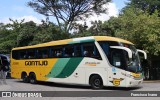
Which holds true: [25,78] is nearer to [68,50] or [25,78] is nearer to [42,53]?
[42,53]

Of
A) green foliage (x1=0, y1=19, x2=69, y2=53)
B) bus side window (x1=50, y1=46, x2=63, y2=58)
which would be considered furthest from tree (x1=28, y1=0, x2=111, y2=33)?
bus side window (x1=50, y1=46, x2=63, y2=58)

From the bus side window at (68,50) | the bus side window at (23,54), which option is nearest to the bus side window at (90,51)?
the bus side window at (68,50)

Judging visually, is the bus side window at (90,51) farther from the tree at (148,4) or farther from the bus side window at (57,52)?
the tree at (148,4)

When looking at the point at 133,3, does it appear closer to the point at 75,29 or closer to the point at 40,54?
the point at 75,29

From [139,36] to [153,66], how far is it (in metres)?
4.95

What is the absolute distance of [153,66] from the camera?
115 ft

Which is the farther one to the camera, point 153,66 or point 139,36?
point 153,66

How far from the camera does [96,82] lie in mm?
21578

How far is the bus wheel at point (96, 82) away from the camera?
21.4 m

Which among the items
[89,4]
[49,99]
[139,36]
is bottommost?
[49,99]

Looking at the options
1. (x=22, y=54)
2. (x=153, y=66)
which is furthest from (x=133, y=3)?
(x=22, y=54)

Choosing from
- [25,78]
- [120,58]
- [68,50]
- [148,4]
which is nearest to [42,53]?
[68,50]

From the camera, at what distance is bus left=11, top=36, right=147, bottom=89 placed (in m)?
20.4

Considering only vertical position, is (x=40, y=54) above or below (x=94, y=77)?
above
